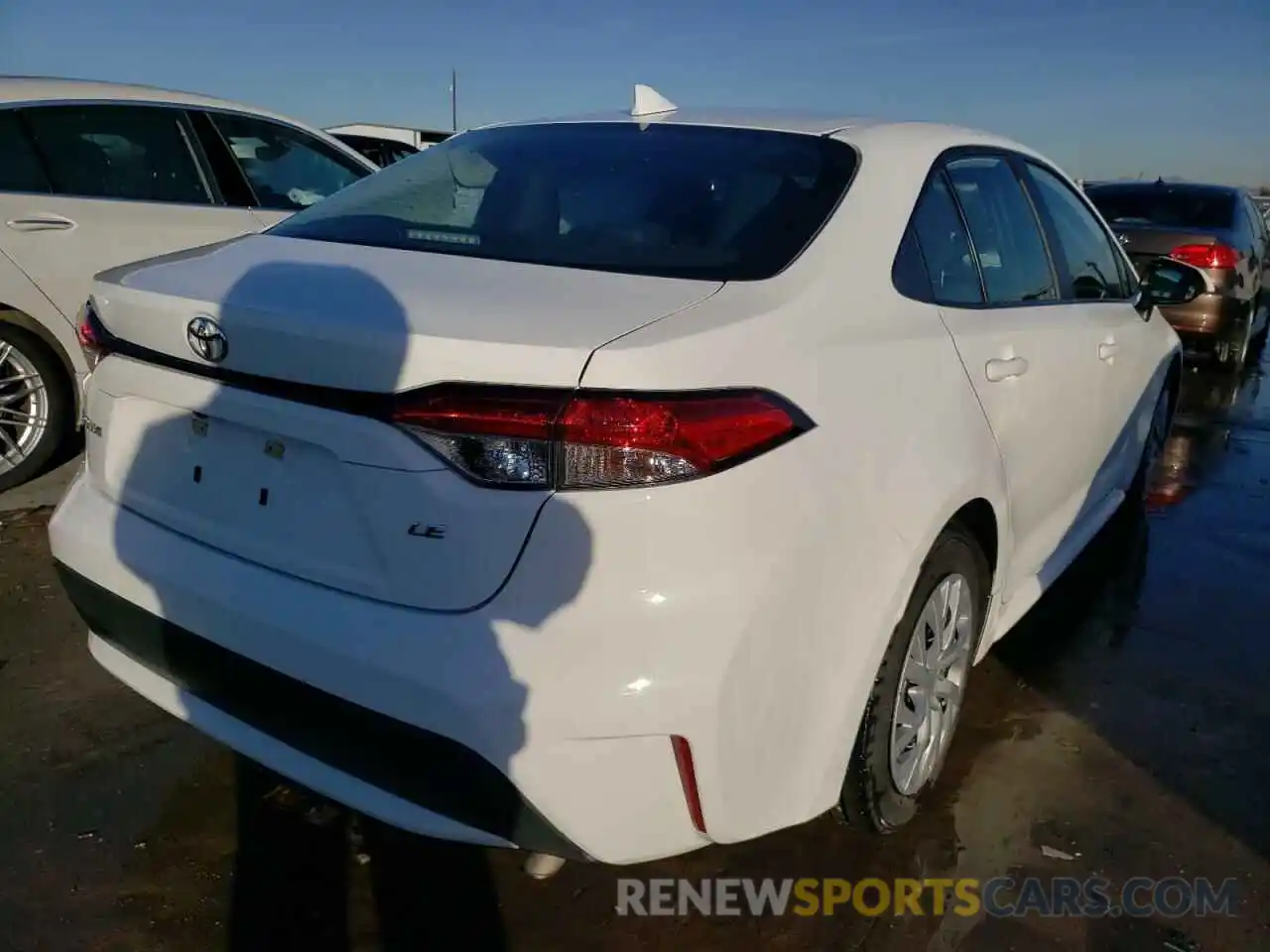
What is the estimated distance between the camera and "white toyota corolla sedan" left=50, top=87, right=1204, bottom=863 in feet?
5.60

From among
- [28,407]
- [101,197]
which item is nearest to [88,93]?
[101,197]

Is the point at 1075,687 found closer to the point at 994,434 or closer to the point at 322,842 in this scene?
the point at 994,434

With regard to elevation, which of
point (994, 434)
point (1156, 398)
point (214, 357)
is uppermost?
point (214, 357)

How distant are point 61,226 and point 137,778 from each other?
2848 mm

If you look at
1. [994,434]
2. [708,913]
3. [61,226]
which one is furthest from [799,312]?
[61,226]

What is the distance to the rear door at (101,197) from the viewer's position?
4457 millimetres

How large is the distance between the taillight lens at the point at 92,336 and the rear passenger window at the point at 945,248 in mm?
1758

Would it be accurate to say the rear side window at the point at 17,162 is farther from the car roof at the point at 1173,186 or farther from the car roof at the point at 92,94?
the car roof at the point at 1173,186

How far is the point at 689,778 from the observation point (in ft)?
5.84

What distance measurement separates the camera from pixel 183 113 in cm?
506

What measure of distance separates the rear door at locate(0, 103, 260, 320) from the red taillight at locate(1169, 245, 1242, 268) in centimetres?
631

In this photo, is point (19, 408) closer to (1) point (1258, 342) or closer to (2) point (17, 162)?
(2) point (17, 162)

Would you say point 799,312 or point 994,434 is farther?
point 994,434

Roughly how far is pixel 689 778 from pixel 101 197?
Answer: 412cm
